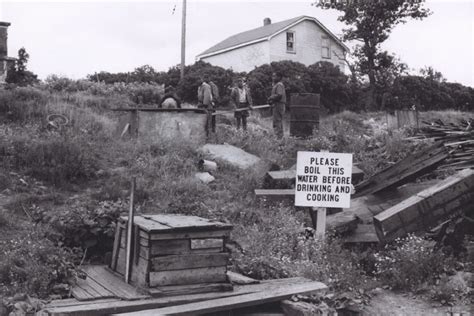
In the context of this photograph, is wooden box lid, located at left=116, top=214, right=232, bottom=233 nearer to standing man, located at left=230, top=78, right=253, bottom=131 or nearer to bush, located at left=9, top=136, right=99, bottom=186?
bush, located at left=9, top=136, right=99, bottom=186

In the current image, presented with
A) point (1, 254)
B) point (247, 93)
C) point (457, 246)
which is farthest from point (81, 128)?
point (457, 246)

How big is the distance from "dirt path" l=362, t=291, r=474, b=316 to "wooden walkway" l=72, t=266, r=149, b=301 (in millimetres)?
2529

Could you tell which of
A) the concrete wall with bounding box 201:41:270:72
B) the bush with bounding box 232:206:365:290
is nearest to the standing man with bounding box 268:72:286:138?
the bush with bounding box 232:206:365:290

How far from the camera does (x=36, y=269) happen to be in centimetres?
597

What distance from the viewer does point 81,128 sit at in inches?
547

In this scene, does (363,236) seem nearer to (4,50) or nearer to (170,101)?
(170,101)

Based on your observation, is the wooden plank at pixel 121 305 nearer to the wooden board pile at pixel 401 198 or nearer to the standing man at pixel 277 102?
the wooden board pile at pixel 401 198

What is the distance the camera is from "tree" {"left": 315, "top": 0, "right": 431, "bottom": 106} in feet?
101

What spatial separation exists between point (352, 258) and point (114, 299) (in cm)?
360

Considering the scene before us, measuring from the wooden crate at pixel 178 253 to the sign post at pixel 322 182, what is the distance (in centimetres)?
221

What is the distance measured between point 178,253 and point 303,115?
11655 millimetres

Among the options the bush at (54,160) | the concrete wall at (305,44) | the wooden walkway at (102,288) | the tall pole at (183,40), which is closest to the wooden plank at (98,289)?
the wooden walkway at (102,288)

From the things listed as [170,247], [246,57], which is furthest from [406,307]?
[246,57]

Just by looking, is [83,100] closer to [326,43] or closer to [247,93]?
[247,93]
